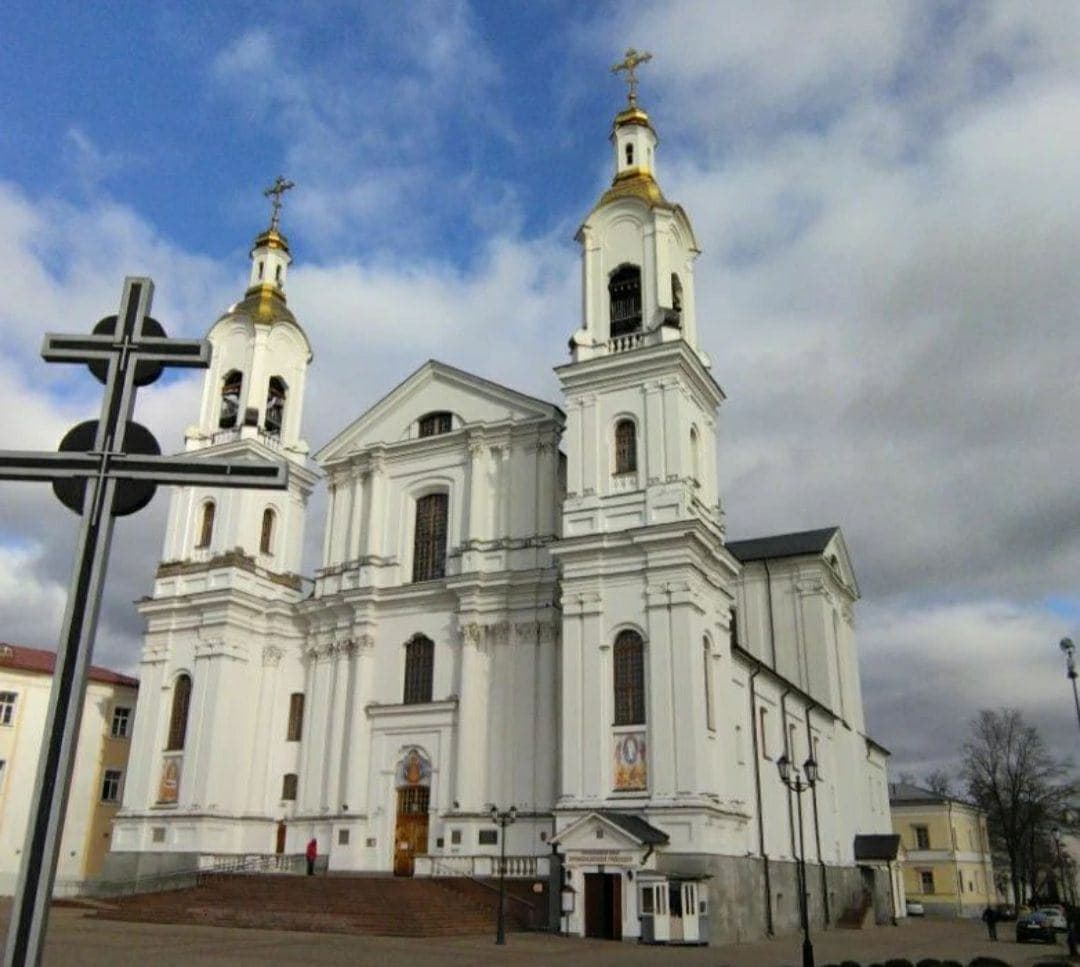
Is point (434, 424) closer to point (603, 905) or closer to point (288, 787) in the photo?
point (288, 787)

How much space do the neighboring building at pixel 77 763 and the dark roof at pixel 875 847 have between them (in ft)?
103

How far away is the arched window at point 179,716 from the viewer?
3666cm

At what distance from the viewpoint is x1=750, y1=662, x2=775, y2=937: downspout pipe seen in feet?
102

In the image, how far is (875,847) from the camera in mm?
43969

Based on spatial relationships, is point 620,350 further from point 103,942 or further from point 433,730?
point 103,942

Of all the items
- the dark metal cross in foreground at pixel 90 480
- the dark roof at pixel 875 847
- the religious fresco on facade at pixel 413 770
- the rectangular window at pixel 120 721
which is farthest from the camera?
the rectangular window at pixel 120 721

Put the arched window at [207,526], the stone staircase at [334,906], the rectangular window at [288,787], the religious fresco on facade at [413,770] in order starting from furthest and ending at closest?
the arched window at [207,526] → the rectangular window at [288,787] → the religious fresco on facade at [413,770] → the stone staircase at [334,906]

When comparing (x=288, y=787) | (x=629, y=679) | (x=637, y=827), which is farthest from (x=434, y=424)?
(x=637, y=827)

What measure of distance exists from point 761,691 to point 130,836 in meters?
22.3

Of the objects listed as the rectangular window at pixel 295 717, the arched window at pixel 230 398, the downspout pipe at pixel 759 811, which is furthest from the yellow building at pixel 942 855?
the arched window at pixel 230 398

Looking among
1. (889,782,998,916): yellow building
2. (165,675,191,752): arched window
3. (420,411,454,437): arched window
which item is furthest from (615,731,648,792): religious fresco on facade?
(889,782,998,916): yellow building

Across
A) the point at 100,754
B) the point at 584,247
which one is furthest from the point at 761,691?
the point at 100,754

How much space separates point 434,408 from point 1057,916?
32.0 meters

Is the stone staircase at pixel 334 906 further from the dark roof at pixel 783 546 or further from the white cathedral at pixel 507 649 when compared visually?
the dark roof at pixel 783 546
